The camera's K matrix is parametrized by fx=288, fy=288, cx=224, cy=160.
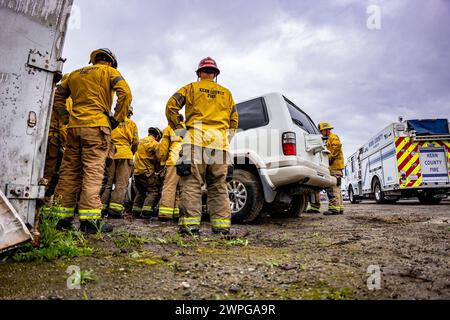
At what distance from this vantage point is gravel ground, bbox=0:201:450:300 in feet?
4.72

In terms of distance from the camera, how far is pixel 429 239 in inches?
108

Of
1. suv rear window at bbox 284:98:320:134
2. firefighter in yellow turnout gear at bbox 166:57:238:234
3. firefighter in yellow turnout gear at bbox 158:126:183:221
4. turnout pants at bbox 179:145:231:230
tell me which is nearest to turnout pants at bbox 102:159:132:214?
firefighter in yellow turnout gear at bbox 158:126:183:221

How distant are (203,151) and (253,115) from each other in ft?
5.13

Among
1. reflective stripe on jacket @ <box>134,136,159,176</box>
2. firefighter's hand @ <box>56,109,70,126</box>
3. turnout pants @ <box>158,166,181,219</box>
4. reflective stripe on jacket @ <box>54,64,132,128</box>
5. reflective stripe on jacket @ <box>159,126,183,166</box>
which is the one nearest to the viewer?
reflective stripe on jacket @ <box>54,64,132,128</box>

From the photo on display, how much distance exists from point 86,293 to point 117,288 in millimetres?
146

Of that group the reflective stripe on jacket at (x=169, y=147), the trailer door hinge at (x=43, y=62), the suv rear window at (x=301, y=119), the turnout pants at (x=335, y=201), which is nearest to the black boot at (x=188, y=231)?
the trailer door hinge at (x=43, y=62)

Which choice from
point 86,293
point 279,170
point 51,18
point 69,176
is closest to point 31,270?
point 86,293

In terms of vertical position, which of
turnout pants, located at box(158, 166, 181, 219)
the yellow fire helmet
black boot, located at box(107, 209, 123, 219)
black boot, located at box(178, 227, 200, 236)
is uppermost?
the yellow fire helmet

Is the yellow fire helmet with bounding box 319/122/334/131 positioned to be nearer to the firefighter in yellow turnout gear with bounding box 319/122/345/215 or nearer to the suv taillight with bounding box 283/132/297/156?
the firefighter in yellow turnout gear with bounding box 319/122/345/215

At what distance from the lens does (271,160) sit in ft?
12.9

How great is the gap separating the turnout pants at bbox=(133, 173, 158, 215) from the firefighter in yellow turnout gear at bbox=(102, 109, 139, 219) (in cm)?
56

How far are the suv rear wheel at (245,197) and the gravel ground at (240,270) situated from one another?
4.43 feet

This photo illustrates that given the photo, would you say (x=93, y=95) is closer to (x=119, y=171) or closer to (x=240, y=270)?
(x=119, y=171)
